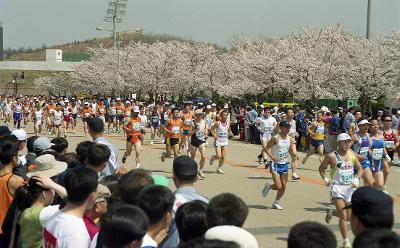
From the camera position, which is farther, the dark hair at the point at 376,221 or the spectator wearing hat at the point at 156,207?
the spectator wearing hat at the point at 156,207

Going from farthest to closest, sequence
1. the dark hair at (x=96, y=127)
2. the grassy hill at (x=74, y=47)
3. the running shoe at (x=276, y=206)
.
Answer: the grassy hill at (x=74, y=47), the running shoe at (x=276, y=206), the dark hair at (x=96, y=127)

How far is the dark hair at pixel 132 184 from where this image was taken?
460 cm

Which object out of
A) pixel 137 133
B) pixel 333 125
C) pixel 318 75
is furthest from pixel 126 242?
pixel 318 75

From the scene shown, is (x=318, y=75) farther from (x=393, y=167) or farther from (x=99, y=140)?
(x=99, y=140)

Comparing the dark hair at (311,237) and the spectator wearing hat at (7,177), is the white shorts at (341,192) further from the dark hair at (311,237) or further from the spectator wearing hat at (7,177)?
the dark hair at (311,237)

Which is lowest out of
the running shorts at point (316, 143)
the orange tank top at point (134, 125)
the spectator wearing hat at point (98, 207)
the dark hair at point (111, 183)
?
the running shorts at point (316, 143)

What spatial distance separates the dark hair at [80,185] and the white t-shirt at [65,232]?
15 cm

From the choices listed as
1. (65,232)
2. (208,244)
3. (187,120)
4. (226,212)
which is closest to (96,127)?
(65,232)

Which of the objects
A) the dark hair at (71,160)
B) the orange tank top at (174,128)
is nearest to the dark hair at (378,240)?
the dark hair at (71,160)

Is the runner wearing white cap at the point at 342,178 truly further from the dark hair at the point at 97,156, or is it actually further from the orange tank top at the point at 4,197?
the orange tank top at the point at 4,197

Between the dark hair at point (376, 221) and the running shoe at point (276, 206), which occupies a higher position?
the dark hair at point (376, 221)

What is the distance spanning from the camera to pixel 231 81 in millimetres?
48344

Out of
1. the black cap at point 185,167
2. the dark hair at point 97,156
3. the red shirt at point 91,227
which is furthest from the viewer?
the dark hair at point 97,156

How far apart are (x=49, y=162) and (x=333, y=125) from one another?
17039mm
